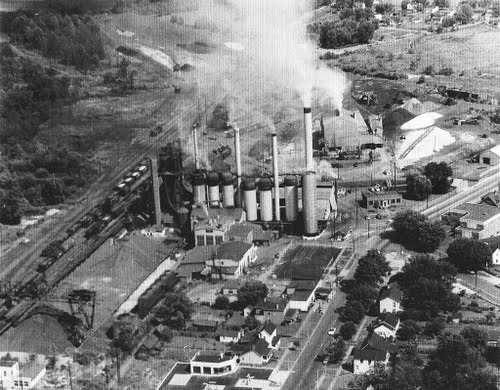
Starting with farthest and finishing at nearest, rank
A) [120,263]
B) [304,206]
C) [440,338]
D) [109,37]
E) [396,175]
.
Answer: [109,37] < [396,175] < [304,206] < [120,263] < [440,338]

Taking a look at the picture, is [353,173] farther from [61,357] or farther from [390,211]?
[61,357]

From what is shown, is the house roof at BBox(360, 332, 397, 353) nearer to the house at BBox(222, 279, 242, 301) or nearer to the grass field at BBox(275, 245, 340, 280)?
the grass field at BBox(275, 245, 340, 280)

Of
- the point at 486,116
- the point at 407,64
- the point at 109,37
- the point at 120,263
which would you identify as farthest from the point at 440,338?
the point at 109,37

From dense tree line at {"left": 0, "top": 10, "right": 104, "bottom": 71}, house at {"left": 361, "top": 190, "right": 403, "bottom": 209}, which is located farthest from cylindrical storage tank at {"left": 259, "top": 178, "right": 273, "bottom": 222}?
dense tree line at {"left": 0, "top": 10, "right": 104, "bottom": 71}

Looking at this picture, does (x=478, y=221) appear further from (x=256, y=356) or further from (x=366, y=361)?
(x=256, y=356)

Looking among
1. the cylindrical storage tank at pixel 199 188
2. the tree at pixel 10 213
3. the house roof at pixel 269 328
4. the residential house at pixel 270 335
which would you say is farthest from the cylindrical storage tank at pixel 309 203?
the tree at pixel 10 213

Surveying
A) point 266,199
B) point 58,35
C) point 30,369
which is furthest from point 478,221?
point 58,35
